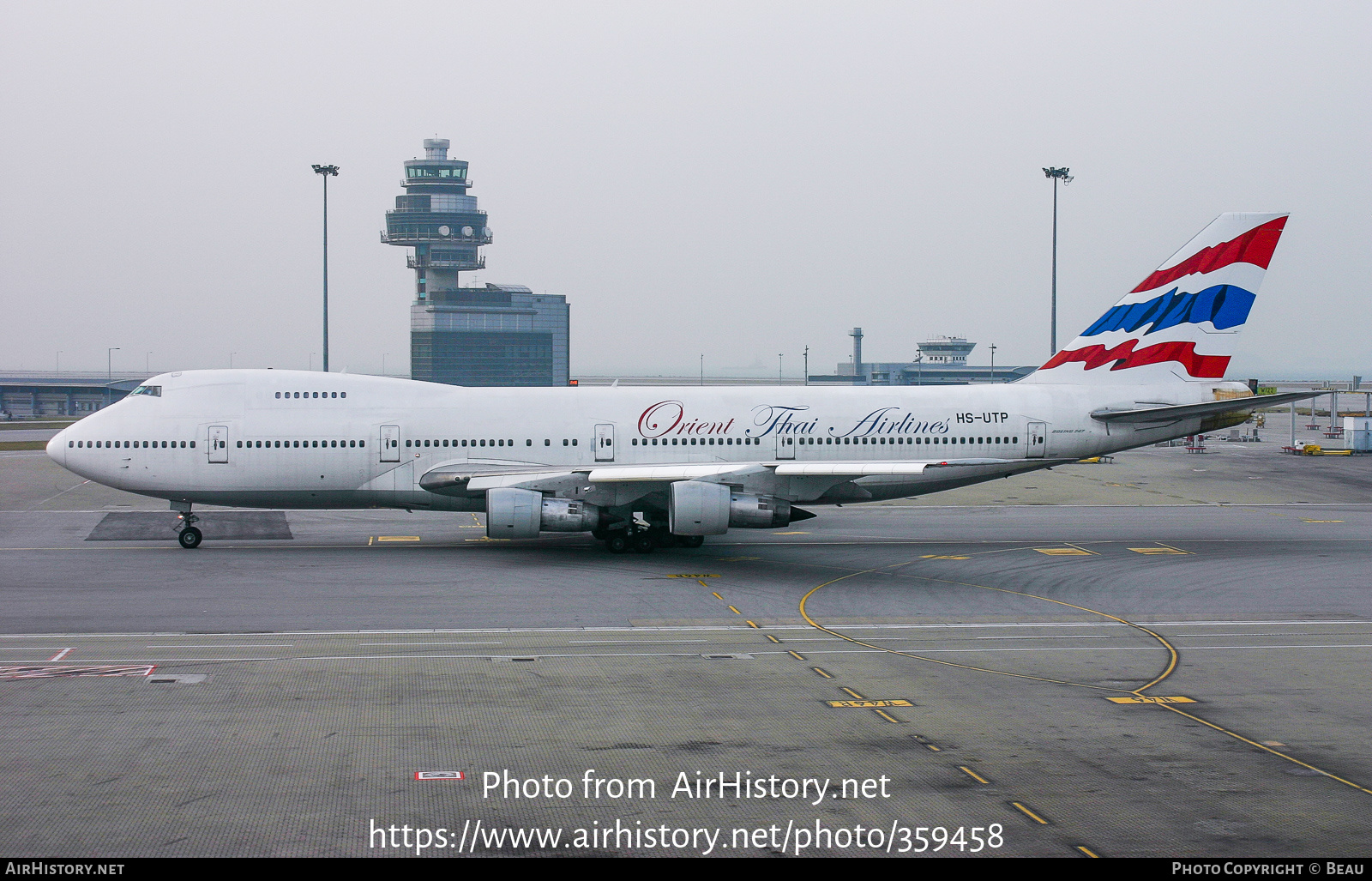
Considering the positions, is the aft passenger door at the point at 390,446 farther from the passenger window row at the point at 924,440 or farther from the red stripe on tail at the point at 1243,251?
the red stripe on tail at the point at 1243,251

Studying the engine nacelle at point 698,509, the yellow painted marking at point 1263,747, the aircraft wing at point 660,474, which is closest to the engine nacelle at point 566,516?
the aircraft wing at point 660,474

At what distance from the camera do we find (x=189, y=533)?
109 feet

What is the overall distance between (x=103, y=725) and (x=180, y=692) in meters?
1.89

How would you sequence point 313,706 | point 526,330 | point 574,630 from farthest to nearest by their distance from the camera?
1. point 526,330
2. point 574,630
3. point 313,706

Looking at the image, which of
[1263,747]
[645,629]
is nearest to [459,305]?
[645,629]

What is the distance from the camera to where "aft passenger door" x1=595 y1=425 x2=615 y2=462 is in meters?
33.5

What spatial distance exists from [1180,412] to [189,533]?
103 feet

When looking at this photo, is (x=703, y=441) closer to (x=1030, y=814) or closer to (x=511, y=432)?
(x=511, y=432)

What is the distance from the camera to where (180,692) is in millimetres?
17016

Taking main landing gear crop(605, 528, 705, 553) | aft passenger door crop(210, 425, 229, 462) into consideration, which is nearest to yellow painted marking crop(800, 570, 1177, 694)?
main landing gear crop(605, 528, 705, 553)
